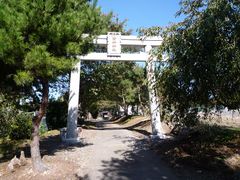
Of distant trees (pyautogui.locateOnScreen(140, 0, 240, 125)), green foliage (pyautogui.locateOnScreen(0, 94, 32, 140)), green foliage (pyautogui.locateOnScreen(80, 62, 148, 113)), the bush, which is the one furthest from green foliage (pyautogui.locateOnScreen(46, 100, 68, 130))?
distant trees (pyautogui.locateOnScreen(140, 0, 240, 125))

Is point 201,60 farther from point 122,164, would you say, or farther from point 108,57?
point 108,57

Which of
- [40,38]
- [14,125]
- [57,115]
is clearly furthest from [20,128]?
[40,38]

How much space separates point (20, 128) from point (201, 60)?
551 inches

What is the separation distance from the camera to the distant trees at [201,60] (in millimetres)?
7582

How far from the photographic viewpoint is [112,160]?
486 inches

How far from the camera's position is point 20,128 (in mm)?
19547

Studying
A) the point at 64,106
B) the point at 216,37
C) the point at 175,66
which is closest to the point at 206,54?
the point at 216,37

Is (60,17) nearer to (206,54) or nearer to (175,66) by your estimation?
(175,66)

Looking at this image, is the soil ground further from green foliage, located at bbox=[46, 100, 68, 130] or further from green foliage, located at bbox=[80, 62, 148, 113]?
green foliage, located at bbox=[80, 62, 148, 113]

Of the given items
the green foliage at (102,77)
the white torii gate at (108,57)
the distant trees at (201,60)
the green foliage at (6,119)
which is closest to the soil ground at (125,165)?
the distant trees at (201,60)

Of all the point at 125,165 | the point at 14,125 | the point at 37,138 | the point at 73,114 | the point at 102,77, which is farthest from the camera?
the point at 102,77

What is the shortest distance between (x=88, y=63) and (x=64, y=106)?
481cm

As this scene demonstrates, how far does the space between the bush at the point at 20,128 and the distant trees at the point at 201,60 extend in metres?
11.5

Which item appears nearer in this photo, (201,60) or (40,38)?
(201,60)
